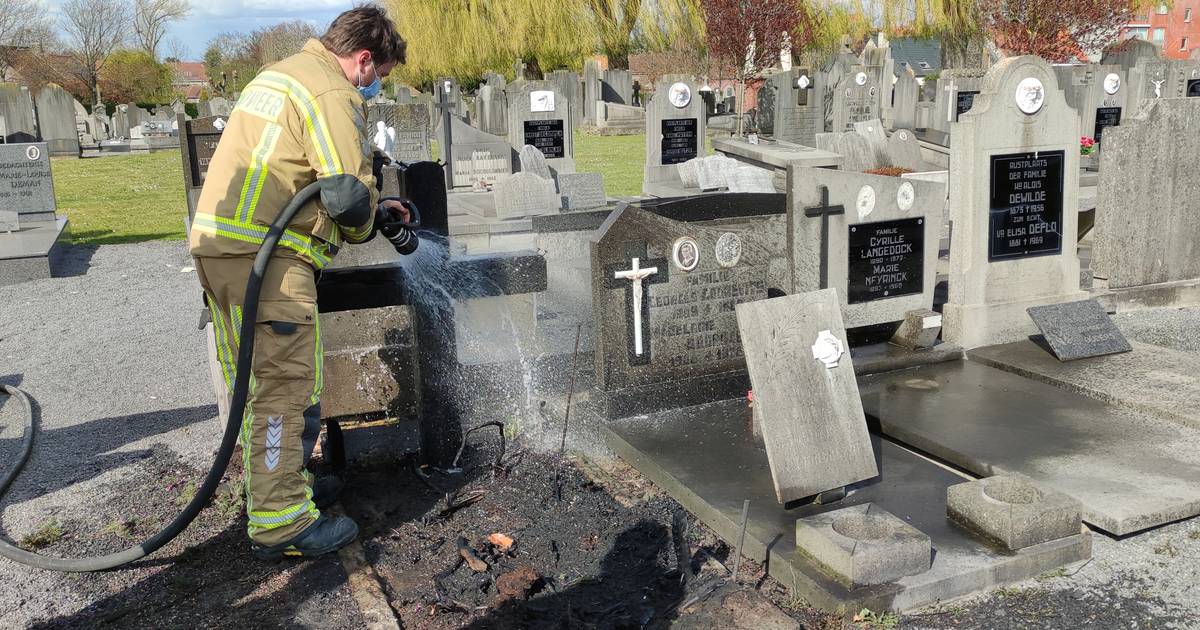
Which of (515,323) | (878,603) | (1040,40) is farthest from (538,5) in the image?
(878,603)

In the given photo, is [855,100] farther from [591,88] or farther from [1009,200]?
[591,88]

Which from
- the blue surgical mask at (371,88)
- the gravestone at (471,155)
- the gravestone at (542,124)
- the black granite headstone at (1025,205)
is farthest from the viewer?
the gravestone at (542,124)

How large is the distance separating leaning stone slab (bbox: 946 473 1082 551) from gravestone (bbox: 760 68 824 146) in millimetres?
17021

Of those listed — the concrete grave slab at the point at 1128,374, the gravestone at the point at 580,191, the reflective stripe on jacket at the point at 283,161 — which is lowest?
the concrete grave slab at the point at 1128,374

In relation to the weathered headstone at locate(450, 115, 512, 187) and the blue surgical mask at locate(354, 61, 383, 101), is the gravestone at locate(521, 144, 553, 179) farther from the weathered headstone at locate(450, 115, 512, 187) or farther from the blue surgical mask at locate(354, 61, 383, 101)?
the blue surgical mask at locate(354, 61, 383, 101)

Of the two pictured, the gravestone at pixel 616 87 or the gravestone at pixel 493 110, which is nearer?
the gravestone at pixel 493 110

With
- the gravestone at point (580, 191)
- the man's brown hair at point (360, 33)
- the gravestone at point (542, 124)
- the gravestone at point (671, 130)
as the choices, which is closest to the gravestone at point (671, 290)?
the man's brown hair at point (360, 33)

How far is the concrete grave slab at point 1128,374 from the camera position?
5.16 metres

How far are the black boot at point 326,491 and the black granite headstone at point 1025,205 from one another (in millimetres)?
4539

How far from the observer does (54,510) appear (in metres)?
4.61

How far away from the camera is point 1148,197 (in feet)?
24.3

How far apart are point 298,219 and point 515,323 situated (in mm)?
4137

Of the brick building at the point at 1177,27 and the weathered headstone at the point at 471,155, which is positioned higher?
the brick building at the point at 1177,27

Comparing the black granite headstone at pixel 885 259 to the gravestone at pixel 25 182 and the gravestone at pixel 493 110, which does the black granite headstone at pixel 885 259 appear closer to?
the gravestone at pixel 25 182
